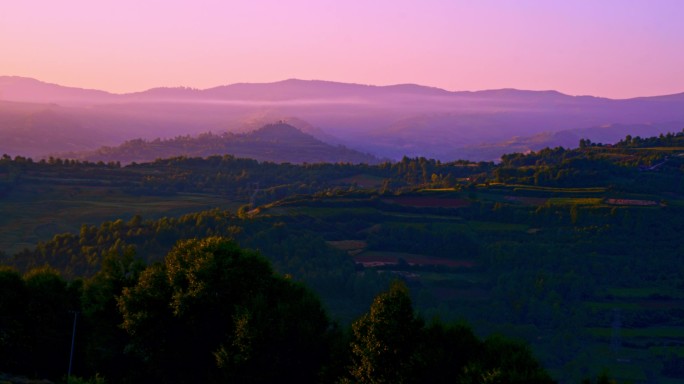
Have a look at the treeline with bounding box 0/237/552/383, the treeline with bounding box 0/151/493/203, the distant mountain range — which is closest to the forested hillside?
the treeline with bounding box 0/237/552/383

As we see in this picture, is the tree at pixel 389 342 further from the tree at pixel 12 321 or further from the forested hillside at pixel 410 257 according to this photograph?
the tree at pixel 12 321

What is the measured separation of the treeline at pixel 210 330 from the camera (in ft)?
72.3

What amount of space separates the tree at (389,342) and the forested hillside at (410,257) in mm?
67

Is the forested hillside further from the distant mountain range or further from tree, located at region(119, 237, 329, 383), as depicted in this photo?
the distant mountain range

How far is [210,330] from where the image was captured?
2455cm

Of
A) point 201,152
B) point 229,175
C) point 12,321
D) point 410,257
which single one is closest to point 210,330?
point 12,321

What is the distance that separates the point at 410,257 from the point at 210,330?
41126 mm

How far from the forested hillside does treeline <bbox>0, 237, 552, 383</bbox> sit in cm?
6

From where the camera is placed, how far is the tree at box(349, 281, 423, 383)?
2173 centimetres

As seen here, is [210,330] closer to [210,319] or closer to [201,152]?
[210,319]

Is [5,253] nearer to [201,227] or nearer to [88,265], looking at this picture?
[88,265]

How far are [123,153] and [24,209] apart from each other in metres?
98.5

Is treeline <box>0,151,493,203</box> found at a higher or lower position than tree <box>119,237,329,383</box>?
lower

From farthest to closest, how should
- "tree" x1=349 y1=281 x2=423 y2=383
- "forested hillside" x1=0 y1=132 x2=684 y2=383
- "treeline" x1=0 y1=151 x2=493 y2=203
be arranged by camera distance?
1. "treeline" x1=0 y1=151 x2=493 y2=203
2. "forested hillside" x1=0 y1=132 x2=684 y2=383
3. "tree" x1=349 y1=281 x2=423 y2=383
